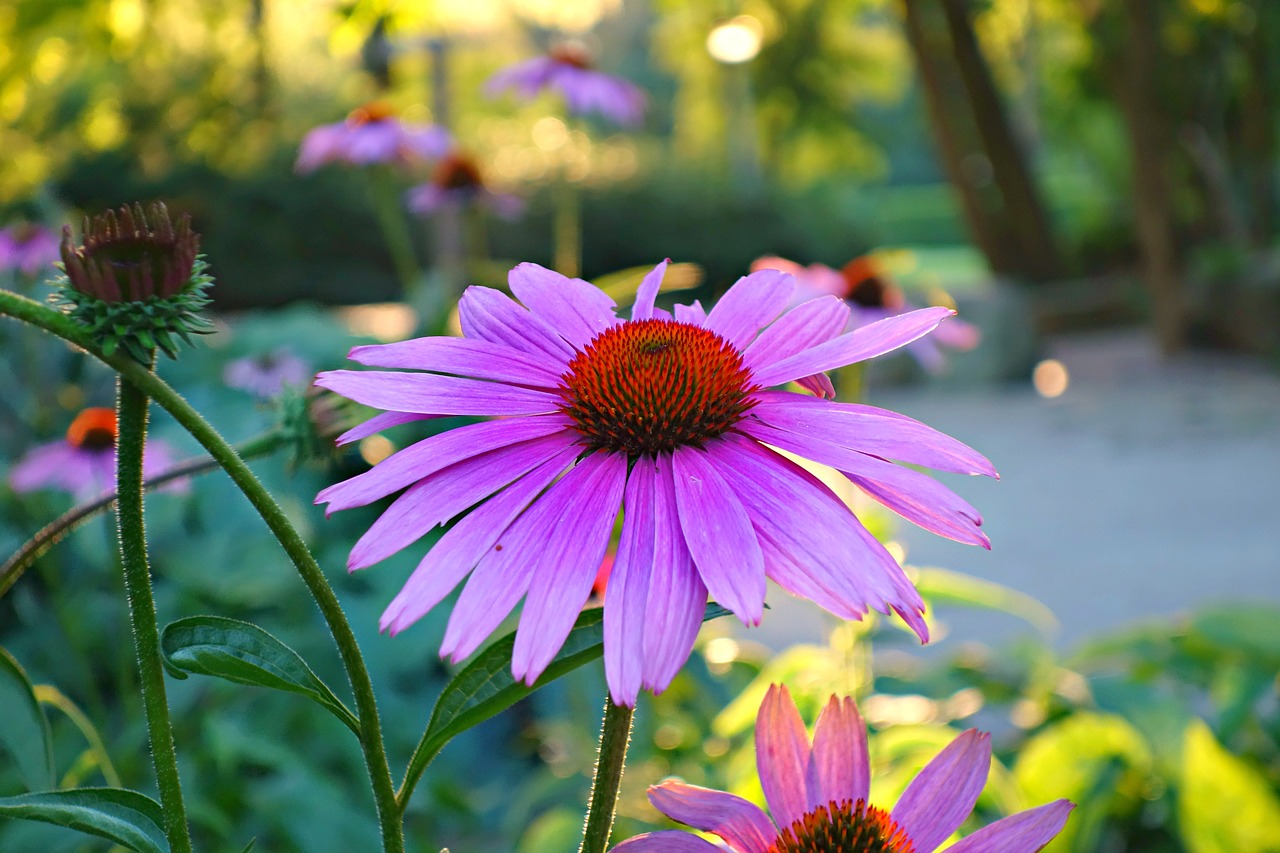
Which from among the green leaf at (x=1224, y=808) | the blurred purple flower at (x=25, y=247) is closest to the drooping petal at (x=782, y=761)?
the green leaf at (x=1224, y=808)

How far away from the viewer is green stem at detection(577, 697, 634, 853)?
1.06ft

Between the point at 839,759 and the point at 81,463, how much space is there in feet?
4.05

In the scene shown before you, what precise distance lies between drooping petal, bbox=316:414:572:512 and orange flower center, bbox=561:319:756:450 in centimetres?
2

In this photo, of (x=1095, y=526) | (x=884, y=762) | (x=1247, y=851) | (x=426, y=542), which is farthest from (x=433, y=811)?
(x=1095, y=526)

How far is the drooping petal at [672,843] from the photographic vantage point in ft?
1.16

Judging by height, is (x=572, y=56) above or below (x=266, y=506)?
above

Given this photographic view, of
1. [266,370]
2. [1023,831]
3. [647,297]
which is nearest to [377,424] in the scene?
[647,297]

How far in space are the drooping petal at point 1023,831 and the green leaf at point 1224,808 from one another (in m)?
0.90

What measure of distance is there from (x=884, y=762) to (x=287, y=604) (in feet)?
3.07

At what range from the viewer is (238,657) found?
13.2 inches

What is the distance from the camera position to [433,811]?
4.91 feet

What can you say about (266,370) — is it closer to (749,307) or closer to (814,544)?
(749,307)

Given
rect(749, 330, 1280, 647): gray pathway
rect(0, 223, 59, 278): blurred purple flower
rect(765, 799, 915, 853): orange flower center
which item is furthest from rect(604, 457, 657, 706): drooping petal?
rect(749, 330, 1280, 647): gray pathway

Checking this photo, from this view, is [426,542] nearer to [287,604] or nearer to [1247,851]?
[287,604]
